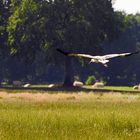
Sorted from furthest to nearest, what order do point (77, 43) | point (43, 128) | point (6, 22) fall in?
point (6, 22) → point (77, 43) → point (43, 128)

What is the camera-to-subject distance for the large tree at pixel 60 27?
85625 mm

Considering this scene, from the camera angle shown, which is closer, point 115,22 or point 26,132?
point 26,132

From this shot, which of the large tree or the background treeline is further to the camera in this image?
the background treeline

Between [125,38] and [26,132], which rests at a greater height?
[125,38]

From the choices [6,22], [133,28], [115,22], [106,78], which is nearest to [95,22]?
[115,22]

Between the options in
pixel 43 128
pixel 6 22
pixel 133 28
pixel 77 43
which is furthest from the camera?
pixel 133 28

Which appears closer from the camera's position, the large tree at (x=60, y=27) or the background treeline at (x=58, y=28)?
the large tree at (x=60, y=27)

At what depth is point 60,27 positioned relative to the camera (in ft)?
291

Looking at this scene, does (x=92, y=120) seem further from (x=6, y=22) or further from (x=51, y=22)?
(x=6, y=22)

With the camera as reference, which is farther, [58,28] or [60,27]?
[60,27]

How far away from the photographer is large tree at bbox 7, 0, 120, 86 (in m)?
85.6

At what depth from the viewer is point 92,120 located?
2122 centimetres

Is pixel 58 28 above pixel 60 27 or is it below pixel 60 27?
below

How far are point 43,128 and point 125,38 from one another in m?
121
